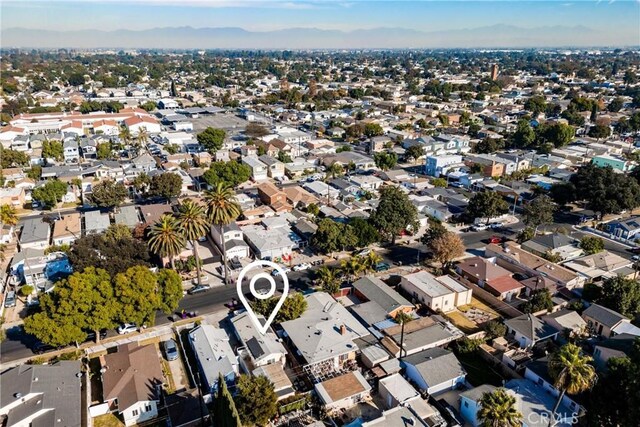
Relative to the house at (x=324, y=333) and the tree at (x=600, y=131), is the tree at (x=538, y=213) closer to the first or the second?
the house at (x=324, y=333)

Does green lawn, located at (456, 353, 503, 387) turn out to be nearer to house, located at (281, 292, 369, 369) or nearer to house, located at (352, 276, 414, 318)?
house, located at (352, 276, 414, 318)

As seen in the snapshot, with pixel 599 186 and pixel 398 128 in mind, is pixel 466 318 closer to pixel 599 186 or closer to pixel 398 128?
pixel 599 186

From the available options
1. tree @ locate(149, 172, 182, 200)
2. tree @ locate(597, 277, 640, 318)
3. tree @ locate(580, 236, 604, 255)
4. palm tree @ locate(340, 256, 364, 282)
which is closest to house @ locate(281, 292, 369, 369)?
palm tree @ locate(340, 256, 364, 282)

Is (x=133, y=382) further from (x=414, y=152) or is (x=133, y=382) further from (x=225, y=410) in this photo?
(x=414, y=152)

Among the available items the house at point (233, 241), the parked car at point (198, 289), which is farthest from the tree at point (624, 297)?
the parked car at point (198, 289)

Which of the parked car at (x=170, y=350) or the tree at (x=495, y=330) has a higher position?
the tree at (x=495, y=330)

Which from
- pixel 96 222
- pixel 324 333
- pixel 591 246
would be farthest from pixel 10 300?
pixel 591 246
